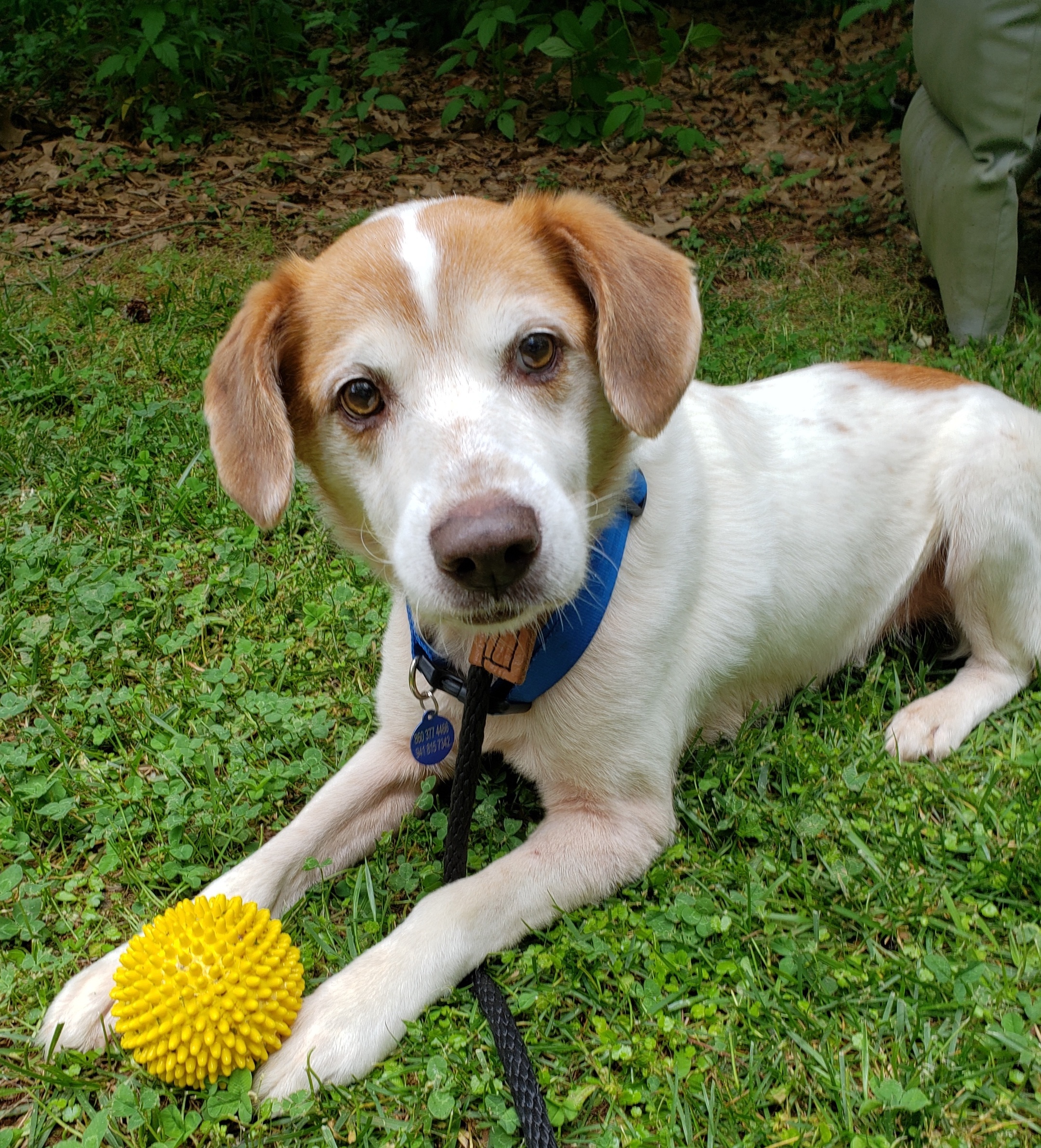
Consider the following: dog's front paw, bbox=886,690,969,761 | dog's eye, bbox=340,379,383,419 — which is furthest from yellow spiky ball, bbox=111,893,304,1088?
dog's front paw, bbox=886,690,969,761

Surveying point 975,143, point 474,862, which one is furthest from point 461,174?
point 474,862

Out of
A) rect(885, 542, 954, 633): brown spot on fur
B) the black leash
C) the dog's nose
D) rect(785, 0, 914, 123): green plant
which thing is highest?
the dog's nose

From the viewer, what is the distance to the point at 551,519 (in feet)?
6.92

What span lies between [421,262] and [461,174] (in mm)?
5939

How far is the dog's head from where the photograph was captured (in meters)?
2.15

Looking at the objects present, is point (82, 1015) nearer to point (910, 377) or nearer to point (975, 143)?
point (910, 377)

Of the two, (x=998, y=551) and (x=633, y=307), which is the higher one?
(x=633, y=307)

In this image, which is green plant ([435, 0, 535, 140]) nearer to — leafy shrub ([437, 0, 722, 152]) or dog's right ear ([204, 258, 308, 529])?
leafy shrub ([437, 0, 722, 152])

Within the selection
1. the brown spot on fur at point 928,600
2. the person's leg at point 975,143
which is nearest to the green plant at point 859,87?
the person's leg at point 975,143

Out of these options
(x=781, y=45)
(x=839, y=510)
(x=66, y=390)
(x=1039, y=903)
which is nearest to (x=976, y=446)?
(x=839, y=510)

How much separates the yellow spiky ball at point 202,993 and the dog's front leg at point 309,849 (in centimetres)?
16

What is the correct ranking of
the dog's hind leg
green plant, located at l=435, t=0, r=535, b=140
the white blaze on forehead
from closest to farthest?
the white blaze on forehead < the dog's hind leg < green plant, located at l=435, t=0, r=535, b=140

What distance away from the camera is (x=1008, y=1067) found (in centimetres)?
206

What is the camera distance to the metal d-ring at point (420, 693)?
2.69m
